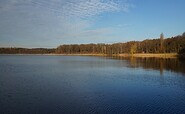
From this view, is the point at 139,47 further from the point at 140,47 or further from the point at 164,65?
the point at 164,65

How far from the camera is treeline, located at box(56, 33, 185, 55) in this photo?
327 feet

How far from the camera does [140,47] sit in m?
130

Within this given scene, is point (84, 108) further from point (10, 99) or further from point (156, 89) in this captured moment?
point (156, 89)

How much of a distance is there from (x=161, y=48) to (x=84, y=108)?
9752 centimetres

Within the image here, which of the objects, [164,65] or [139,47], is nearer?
[164,65]

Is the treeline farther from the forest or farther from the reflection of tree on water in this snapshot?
the reflection of tree on water

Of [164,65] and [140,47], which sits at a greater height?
[140,47]

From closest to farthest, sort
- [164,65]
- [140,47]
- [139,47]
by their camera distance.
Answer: [164,65]
[140,47]
[139,47]

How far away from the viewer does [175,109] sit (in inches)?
575

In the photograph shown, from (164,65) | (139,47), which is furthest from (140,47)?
(164,65)

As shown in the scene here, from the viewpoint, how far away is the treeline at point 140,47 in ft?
327

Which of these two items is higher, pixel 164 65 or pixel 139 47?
pixel 139 47

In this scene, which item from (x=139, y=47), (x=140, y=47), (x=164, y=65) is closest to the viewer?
(x=164, y=65)

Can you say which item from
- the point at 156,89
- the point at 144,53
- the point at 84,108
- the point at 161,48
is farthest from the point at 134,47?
the point at 84,108
